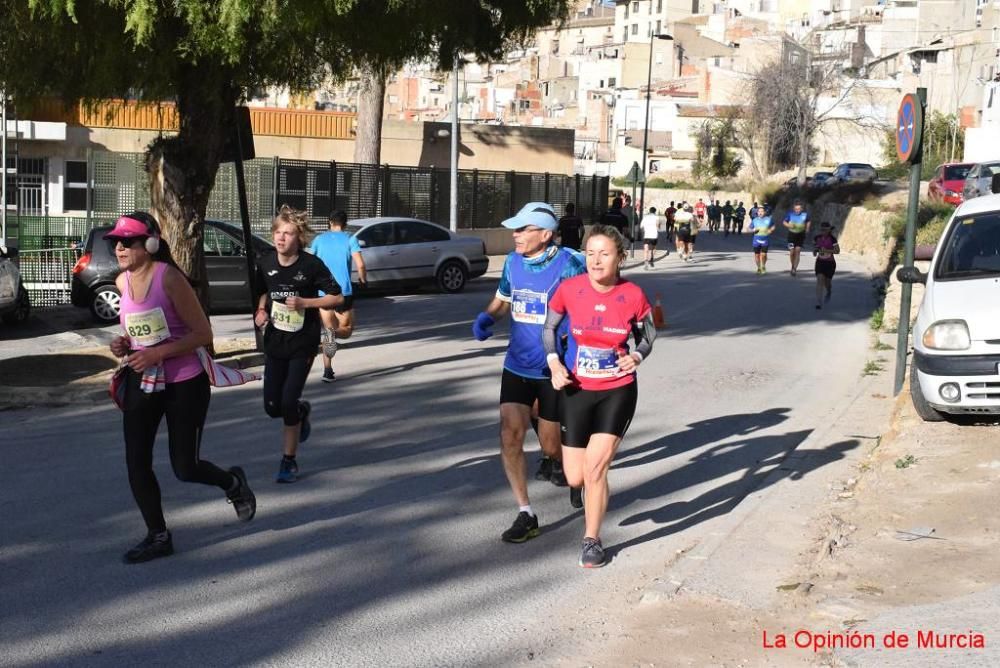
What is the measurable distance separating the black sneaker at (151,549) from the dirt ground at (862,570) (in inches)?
101

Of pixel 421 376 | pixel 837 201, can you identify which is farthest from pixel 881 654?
pixel 837 201

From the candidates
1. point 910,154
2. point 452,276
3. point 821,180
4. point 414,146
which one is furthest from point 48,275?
point 821,180

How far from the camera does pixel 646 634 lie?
220 inches

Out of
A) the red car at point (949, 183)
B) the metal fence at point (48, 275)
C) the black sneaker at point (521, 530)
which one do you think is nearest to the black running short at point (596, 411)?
the black sneaker at point (521, 530)

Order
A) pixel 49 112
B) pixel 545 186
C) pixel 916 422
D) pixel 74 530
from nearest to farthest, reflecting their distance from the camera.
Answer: pixel 74 530, pixel 916 422, pixel 49 112, pixel 545 186

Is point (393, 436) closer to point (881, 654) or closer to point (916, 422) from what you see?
point (916, 422)

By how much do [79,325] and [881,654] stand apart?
1658cm

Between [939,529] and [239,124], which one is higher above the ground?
[239,124]

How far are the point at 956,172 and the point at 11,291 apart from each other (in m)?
27.7

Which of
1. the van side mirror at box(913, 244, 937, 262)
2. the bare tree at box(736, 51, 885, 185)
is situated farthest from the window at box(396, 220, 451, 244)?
the bare tree at box(736, 51, 885, 185)

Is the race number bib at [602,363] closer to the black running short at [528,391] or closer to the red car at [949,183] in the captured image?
the black running short at [528,391]

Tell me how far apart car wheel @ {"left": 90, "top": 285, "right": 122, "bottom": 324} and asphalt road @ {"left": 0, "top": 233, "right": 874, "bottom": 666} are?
6.65 metres

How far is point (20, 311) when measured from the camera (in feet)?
62.5

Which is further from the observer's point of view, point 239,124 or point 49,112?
point 49,112
